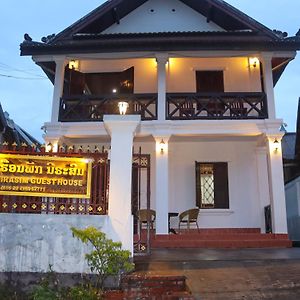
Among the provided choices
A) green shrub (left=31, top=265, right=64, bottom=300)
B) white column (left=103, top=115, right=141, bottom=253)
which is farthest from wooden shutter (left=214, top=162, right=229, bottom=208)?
green shrub (left=31, top=265, right=64, bottom=300)

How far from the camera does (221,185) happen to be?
40.9ft

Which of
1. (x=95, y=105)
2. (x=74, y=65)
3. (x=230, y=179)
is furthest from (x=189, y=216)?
(x=74, y=65)

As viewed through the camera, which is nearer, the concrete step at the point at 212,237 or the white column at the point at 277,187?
the concrete step at the point at 212,237

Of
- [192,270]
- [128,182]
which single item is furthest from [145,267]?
[128,182]

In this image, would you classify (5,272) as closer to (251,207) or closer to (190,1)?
(251,207)

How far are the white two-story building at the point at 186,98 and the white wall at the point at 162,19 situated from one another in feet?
0.10

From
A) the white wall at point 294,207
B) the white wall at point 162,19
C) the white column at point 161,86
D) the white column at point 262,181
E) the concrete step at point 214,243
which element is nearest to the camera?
the concrete step at point 214,243

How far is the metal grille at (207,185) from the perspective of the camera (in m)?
12.4

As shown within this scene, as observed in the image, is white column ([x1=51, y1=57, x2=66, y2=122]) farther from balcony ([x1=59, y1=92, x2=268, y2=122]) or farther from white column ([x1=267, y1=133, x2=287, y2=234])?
white column ([x1=267, y1=133, x2=287, y2=234])

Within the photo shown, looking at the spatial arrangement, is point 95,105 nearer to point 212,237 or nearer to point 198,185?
point 198,185

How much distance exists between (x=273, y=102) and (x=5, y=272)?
27.4ft

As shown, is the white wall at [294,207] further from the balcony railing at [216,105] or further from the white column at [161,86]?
the white column at [161,86]

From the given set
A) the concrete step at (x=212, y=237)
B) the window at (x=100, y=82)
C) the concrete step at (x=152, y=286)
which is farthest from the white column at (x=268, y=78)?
the concrete step at (x=152, y=286)

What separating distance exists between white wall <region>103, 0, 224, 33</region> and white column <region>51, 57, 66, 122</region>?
79.2 inches
